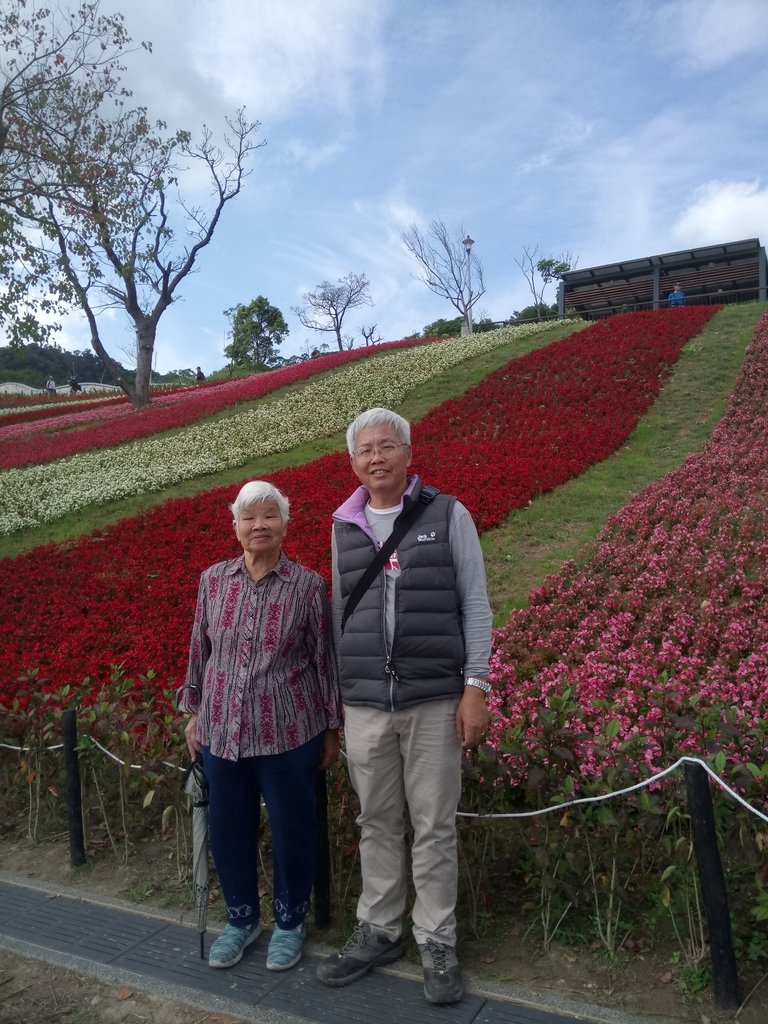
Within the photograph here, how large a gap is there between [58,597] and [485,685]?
6443 millimetres

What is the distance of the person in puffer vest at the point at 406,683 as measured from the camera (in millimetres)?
2920

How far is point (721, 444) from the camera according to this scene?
10844 millimetres

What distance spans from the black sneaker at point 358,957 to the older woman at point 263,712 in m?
0.21

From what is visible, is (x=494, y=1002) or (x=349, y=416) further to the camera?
(x=349, y=416)

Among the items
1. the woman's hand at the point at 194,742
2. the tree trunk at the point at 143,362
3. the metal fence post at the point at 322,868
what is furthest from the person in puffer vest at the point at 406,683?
the tree trunk at the point at 143,362

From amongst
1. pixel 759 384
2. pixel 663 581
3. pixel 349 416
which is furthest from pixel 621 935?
pixel 349 416

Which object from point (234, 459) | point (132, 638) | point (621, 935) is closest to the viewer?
point (621, 935)

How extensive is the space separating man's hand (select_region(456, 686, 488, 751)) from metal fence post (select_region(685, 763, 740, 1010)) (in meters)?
0.68

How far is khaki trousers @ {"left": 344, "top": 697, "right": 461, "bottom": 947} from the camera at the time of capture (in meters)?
2.94

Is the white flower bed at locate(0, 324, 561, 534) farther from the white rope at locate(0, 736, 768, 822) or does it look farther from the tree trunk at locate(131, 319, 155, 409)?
the white rope at locate(0, 736, 768, 822)

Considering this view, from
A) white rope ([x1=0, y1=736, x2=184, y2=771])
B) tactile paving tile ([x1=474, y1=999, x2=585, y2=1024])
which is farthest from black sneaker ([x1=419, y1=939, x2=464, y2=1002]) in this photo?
white rope ([x1=0, y1=736, x2=184, y2=771])

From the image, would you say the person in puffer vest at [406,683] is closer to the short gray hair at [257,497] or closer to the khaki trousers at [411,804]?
the khaki trousers at [411,804]

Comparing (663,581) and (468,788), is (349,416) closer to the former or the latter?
(663,581)

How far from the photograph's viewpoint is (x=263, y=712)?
3096 mm
